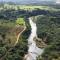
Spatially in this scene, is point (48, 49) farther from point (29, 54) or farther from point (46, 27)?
point (46, 27)

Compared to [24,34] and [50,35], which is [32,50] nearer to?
[50,35]

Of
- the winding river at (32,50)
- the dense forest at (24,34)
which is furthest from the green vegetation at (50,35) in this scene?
the winding river at (32,50)

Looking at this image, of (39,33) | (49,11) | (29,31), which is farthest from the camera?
(49,11)

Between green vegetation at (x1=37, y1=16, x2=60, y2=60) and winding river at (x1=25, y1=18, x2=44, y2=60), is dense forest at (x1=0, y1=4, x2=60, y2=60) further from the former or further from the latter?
winding river at (x1=25, y1=18, x2=44, y2=60)

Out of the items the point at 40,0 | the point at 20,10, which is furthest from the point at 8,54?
the point at 40,0

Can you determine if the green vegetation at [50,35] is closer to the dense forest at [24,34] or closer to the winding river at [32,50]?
the dense forest at [24,34]

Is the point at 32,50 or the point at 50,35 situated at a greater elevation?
the point at 50,35

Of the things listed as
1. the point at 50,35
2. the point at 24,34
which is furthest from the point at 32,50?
the point at 24,34

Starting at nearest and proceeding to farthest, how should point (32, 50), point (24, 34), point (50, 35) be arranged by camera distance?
1. point (32, 50)
2. point (50, 35)
3. point (24, 34)
